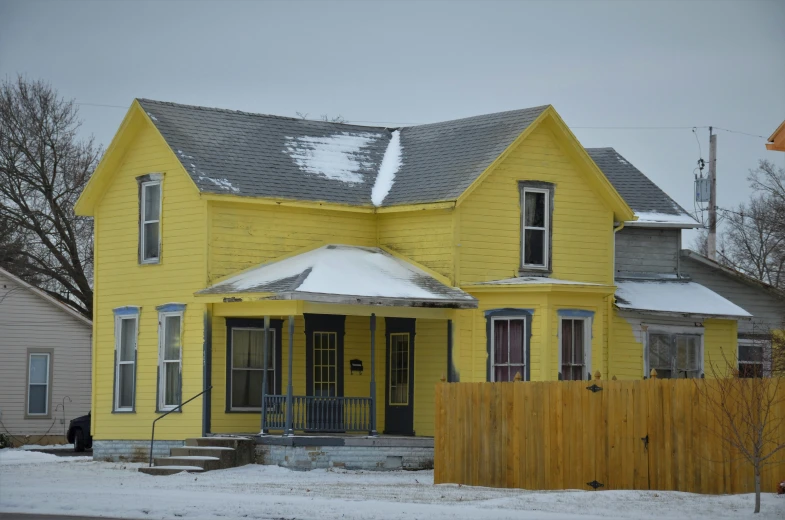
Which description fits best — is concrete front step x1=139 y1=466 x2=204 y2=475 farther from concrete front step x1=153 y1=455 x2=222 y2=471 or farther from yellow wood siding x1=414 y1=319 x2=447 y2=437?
yellow wood siding x1=414 y1=319 x2=447 y2=437

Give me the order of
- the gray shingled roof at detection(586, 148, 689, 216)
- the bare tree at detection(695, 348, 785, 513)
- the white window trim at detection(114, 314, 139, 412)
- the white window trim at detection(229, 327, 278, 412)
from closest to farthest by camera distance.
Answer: the bare tree at detection(695, 348, 785, 513)
the white window trim at detection(229, 327, 278, 412)
the white window trim at detection(114, 314, 139, 412)
the gray shingled roof at detection(586, 148, 689, 216)

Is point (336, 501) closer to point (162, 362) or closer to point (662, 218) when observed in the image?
point (162, 362)

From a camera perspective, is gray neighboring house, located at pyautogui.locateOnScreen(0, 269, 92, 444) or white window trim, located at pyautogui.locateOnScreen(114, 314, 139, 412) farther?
gray neighboring house, located at pyautogui.locateOnScreen(0, 269, 92, 444)

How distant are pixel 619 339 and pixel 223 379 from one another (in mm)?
8907

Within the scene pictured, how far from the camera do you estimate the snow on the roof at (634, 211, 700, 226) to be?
34.5m

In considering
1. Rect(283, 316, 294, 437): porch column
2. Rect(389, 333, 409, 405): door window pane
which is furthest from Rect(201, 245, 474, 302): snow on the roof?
Rect(389, 333, 409, 405): door window pane

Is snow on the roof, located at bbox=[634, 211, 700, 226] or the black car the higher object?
snow on the roof, located at bbox=[634, 211, 700, 226]

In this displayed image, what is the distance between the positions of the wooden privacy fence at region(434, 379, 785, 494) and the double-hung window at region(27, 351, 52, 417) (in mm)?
20216

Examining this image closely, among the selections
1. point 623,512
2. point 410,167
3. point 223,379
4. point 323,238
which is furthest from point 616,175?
point 623,512

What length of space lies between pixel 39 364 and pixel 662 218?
18.6 meters

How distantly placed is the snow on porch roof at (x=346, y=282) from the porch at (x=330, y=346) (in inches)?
1.0

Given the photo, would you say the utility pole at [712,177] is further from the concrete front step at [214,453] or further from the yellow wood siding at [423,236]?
the concrete front step at [214,453]

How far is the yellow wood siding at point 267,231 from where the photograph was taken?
29391 mm

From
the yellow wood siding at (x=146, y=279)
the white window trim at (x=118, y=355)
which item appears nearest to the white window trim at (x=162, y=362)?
the yellow wood siding at (x=146, y=279)
